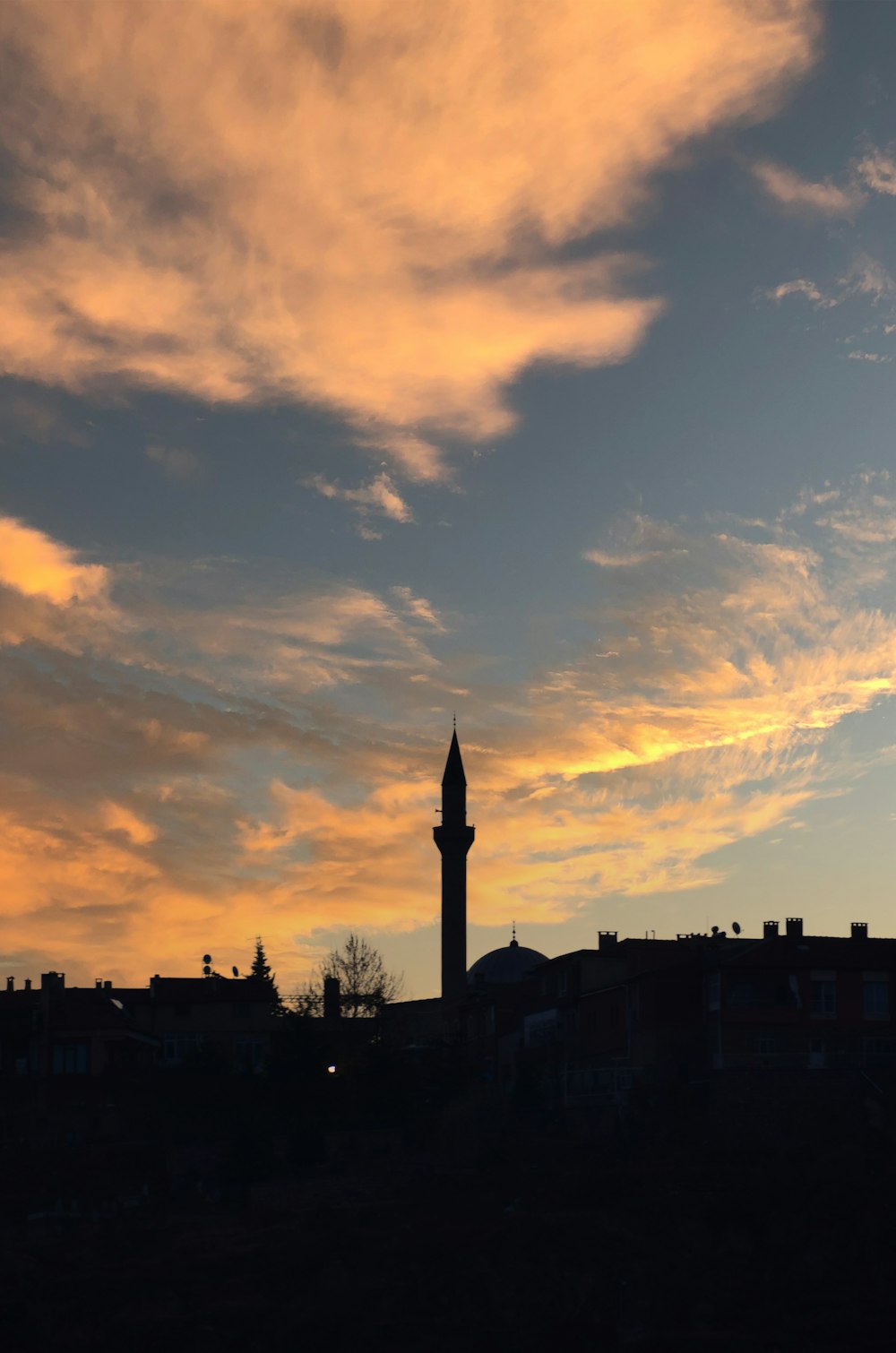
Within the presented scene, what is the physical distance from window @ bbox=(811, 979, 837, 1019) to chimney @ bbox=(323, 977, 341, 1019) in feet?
102

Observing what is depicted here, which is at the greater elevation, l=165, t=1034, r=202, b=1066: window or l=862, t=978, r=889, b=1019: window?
l=862, t=978, r=889, b=1019: window

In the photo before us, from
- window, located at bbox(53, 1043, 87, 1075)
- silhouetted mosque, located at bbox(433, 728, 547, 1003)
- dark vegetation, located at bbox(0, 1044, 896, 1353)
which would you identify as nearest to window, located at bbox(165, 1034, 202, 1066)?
window, located at bbox(53, 1043, 87, 1075)

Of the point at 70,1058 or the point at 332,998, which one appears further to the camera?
the point at 332,998

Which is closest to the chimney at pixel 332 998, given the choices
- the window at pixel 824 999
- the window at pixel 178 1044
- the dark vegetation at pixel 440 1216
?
the window at pixel 178 1044

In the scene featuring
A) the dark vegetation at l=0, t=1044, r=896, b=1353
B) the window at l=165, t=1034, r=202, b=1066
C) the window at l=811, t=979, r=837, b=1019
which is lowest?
the dark vegetation at l=0, t=1044, r=896, b=1353

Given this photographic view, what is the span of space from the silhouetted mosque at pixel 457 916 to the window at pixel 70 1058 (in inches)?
1438

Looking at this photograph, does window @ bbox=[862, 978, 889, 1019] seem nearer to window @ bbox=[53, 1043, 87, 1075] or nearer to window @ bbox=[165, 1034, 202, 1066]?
window @ bbox=[165, 1034, 202, 1066]

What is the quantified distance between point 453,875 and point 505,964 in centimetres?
847

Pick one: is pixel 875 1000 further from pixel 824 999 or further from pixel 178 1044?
pixel 178 1044

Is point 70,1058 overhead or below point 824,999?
below

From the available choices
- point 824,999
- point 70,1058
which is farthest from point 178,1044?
point 824,999

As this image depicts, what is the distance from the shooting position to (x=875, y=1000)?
218ft

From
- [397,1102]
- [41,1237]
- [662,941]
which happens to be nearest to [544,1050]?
[662,941]

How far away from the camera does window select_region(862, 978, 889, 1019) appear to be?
66.2 m
